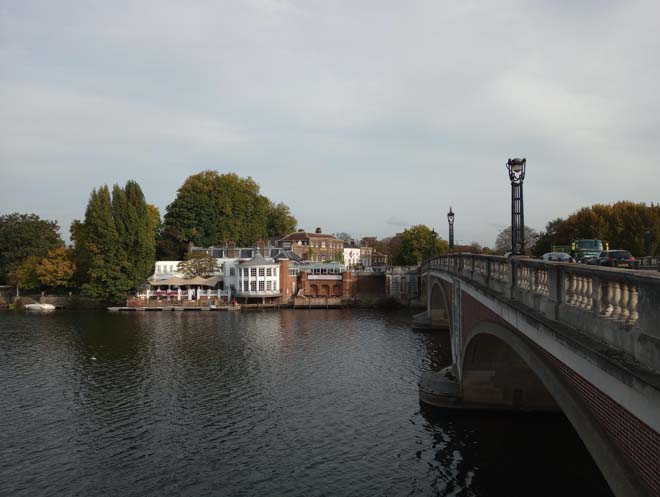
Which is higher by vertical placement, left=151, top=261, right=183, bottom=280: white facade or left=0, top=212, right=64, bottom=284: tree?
left=0, top=212, right=64, bottom=284: tree

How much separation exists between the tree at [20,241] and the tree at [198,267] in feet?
98.0

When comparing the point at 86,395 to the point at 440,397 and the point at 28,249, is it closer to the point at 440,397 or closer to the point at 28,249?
the point at 440,397

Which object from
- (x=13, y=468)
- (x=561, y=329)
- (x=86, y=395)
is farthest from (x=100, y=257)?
(x=561, y=329)

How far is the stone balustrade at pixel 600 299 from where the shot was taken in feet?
23.1

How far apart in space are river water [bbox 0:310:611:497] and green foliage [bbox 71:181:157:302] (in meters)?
37.2

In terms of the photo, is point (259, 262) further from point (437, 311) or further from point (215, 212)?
point (437, 311)

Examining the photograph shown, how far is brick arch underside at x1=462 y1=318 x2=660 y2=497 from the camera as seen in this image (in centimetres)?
741

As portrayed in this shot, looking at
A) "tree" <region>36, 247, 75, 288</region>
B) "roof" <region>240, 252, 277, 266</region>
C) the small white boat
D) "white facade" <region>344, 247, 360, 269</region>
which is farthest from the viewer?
"white facade" <region>344, 247, 360, 269</region>

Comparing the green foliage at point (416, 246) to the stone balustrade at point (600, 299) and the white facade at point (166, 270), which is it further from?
the stone balustrade at point (600, 299)


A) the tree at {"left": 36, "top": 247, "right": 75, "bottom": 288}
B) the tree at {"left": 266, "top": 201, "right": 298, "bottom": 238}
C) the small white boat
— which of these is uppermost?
the tree at {"left": 266, "top": 201, "right": 298, "bottom": 238}

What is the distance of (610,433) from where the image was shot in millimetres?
8758

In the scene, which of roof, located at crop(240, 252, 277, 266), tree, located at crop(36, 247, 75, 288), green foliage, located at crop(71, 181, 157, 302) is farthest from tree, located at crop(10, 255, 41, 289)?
roof, located at crop(240, 252, 277, 266)

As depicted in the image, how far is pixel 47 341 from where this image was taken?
164 feet

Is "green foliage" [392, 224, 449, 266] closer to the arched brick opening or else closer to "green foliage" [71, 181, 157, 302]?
the arched brick opening
